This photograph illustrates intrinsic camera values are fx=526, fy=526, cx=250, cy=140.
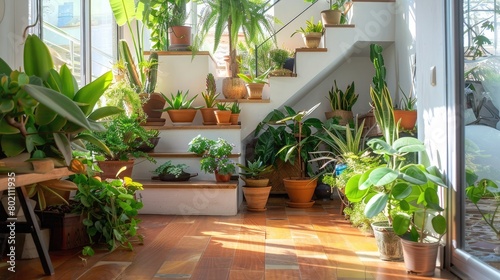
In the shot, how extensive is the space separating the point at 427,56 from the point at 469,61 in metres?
0.42

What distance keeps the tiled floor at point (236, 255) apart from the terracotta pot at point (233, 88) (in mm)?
1752

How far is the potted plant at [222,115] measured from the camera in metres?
5.30

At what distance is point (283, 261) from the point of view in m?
3.04

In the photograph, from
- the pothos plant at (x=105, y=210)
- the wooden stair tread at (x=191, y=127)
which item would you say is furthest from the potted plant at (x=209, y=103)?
the pothos plant at (x=105, y=210)

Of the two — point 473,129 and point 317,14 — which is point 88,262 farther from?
point 317,14

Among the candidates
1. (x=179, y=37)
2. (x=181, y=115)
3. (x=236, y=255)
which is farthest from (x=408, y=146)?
(x=179, y=37)

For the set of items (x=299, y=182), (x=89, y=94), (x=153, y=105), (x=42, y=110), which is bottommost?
(x=299, y=182)

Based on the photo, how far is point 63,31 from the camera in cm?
480

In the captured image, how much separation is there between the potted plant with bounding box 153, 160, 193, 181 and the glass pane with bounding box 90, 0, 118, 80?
136 centimetres

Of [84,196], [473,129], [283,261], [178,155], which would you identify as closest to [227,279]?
[283,261]

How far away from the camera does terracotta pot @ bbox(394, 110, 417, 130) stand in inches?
176

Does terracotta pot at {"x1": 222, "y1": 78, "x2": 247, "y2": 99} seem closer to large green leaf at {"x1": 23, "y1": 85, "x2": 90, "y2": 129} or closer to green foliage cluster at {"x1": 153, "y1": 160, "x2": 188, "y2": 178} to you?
green foliage cluster at {"x1": 153, "y1": 160, "x2": 188, "y2": 178}

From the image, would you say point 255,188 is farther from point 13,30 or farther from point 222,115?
point 13,30

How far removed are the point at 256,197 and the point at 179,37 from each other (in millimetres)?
2123
